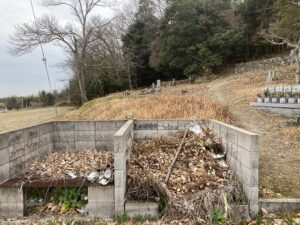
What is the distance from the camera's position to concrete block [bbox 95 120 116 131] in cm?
714

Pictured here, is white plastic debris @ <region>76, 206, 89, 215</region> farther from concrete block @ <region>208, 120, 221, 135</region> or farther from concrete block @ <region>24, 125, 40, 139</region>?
concrete block @ <region>208, 120, 221, 135</region>

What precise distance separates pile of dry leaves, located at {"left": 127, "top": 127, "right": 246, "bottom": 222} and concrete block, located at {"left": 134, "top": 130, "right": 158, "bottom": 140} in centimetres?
21

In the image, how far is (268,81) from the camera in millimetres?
19656

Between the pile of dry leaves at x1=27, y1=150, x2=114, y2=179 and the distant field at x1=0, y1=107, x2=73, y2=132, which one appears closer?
the pile of dry leaves at x1=27, y1=150, x2=114, y2=179

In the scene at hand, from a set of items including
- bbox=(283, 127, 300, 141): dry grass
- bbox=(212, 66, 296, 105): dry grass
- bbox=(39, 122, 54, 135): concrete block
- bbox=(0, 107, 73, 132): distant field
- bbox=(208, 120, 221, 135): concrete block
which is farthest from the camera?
bbox=(0, 107, 73, 132): distant field

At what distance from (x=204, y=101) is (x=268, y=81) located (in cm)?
1089

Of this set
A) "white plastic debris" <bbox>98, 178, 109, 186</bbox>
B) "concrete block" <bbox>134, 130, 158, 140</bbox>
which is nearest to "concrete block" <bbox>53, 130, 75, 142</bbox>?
"concrete block" <bbox>134, 130, 158, 140</bbox>

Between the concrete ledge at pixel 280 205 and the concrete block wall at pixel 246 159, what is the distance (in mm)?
163

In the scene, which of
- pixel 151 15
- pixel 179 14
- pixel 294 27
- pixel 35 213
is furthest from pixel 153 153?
pixel 151 15

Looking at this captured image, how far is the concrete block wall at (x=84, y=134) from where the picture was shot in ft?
23.5

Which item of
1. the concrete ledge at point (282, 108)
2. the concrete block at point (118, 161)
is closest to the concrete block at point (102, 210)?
the concrete block at point (118, 161)

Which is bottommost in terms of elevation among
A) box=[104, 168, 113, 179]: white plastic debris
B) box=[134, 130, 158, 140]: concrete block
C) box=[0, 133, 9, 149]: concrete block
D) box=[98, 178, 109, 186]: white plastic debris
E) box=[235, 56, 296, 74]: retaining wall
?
box=[98, 178, 109, 186]: white plastic debris

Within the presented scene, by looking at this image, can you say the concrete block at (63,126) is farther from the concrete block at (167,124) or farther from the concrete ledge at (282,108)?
the concrete ledge at (282,108)

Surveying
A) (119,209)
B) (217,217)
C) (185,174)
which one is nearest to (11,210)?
(119,209)
